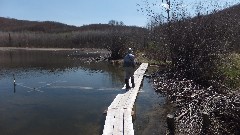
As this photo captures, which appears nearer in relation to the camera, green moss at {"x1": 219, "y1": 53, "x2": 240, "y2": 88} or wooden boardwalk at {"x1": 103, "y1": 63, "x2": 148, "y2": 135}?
wooden boardwalk at {"x1": 103, "y1": 63, "x2": 148, "y2": 135}

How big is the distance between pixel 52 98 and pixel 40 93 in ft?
4.82

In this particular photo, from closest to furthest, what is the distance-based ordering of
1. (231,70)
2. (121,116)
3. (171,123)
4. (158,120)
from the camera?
1. (171,123)
2. (121,116)
3. (158,120)
4. (231,70)

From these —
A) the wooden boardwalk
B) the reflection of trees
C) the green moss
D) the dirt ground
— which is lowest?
the dirt ground

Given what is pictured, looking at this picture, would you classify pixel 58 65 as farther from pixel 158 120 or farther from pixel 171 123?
pixel 171 123

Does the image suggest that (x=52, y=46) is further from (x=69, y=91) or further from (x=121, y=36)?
(x=69, y=91)

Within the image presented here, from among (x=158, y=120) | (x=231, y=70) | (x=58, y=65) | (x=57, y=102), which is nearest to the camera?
(x=158, y=120)

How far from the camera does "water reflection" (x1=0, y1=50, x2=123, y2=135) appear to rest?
12.9 metres

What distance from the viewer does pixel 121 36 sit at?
37.8m

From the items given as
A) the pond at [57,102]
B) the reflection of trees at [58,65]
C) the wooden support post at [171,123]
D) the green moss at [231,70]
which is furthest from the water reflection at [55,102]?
→ the green moss at [231,70]

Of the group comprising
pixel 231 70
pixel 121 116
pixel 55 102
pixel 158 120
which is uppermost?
pixel 231 70

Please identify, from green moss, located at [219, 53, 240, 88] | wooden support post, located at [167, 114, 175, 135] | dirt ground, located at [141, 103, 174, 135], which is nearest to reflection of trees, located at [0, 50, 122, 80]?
green moss, located at [219, 53, 240, 88]

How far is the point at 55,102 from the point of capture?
16688 millimetres

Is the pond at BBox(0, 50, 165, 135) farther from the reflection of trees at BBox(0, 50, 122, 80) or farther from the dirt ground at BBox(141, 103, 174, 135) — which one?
the reflection of trees at BBox(0, 50, 122, 80)

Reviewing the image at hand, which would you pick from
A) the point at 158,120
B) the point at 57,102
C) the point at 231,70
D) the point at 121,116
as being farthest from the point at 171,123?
the point at 231,70
